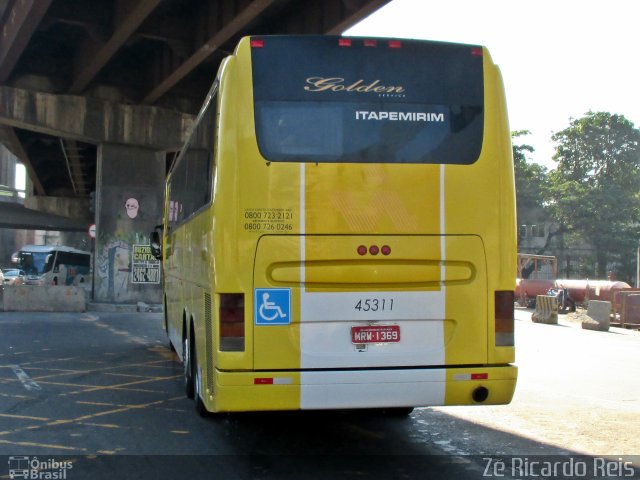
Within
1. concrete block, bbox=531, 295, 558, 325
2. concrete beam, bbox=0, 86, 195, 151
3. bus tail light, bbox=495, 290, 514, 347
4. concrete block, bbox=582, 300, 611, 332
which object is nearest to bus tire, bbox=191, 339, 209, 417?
bus tail light, bbox=495, 290, 514, 347

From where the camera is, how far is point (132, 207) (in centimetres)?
A: 2589

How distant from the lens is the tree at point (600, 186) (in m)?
54.3

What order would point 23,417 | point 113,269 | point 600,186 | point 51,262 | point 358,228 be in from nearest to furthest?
point 358,228 < point 23,417 < point 113,269 < point 51,262 < point 600,186

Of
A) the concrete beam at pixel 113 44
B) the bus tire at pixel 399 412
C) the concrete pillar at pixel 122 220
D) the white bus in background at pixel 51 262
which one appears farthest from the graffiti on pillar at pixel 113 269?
the white bus in background at pixel 51 262

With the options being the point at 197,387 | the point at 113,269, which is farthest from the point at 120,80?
the point at 197,387

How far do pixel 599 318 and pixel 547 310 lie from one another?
263cm

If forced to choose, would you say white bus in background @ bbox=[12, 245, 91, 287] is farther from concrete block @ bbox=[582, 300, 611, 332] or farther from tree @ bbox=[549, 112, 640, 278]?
concrete block @ bbox=[582, 300, 611, 332]

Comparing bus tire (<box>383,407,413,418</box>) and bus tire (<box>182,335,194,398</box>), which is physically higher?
bus tire (<box>182,335,194,398</box>)

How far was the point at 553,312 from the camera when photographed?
26125 mm

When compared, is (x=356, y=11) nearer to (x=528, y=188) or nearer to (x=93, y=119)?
(x=93, y=119)

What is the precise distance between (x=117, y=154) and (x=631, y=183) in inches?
1681

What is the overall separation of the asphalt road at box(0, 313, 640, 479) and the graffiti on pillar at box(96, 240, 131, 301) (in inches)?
574

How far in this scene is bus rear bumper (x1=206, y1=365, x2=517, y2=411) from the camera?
18.9 feet

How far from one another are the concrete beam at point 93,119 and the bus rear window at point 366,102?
65.3 ft
